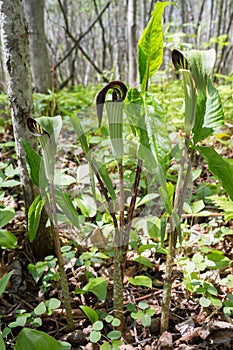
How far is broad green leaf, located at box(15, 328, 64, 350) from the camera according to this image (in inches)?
29.6

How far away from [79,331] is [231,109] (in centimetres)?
190

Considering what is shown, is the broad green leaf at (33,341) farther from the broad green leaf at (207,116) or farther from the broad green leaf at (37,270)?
the broad green leaf at (207,116)

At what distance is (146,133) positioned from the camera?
0.77 m

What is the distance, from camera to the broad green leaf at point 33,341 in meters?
0.75

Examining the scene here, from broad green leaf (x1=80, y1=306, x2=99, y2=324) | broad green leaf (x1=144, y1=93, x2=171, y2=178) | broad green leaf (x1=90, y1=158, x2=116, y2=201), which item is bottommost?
broad green leaf (x1=80, y1=306, x2=99, y2=324)

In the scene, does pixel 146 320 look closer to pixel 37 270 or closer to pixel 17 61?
pixel 37 270

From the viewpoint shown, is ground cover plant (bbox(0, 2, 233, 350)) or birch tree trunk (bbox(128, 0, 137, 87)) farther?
birch tree trunk (bbox(128, 0, 137, 87))

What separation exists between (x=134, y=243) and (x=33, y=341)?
58 cm

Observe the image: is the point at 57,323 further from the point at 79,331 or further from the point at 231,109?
the point at 231,109

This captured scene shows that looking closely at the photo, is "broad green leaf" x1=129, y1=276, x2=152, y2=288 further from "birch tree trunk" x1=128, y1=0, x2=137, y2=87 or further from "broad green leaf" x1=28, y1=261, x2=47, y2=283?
"birch tree trunk" x1=128, y1=0, x2=137, y2=87

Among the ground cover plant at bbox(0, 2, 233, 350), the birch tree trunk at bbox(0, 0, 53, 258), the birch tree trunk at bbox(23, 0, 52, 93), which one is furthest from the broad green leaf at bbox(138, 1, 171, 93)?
the birch tree trunk at bbox(23, 0, 52, 93)

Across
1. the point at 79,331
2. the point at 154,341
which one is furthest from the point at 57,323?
the point at 154,341

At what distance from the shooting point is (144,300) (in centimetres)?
118

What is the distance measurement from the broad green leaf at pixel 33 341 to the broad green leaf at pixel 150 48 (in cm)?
66
